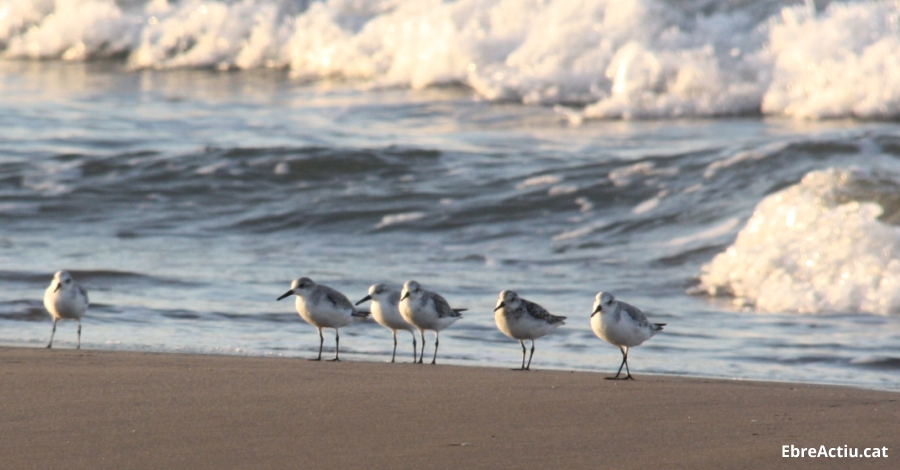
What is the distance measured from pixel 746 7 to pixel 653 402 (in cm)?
1171

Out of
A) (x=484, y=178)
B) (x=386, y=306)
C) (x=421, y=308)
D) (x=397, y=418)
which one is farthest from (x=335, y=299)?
(x=484, y=178)

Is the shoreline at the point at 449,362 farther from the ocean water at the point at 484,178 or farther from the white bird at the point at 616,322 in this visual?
the white bird at the point at 616,322

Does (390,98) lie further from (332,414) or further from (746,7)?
(332,414)

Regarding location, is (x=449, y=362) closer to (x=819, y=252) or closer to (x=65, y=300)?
(x=65, y=300)

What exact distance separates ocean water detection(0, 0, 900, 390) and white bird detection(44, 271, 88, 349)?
244mm

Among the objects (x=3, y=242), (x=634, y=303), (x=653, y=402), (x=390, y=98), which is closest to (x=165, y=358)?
(x=653, y=402)

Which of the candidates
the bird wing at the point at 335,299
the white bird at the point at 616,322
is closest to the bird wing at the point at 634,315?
the white bird at the point at 616,322

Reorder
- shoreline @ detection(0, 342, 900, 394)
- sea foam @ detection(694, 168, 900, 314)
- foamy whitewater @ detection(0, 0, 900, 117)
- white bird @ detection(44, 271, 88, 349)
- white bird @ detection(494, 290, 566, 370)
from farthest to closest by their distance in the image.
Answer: foamy whitewater @ detection(0, 0, 900, 117) < sea foam @ detection(694, 168, 900, 314) < white bird @ detection(44, 271, 88, 349) < white bird @ detection(494, 290, 566, 370) < shoreline @ detection(0, 342, 900, 394)

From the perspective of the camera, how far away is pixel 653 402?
5012mm

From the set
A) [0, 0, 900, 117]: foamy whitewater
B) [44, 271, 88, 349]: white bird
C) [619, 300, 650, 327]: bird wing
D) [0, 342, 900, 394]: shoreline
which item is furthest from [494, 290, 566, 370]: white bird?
[0, 0, 900, 117]: foamy whitewater

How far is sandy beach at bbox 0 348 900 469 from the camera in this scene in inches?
155

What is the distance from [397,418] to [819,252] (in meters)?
5.27

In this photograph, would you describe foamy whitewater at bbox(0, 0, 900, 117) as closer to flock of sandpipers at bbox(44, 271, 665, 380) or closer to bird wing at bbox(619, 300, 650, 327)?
flock of sandpipers at bbox(44, 271, 665, 380)

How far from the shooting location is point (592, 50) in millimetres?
15906
